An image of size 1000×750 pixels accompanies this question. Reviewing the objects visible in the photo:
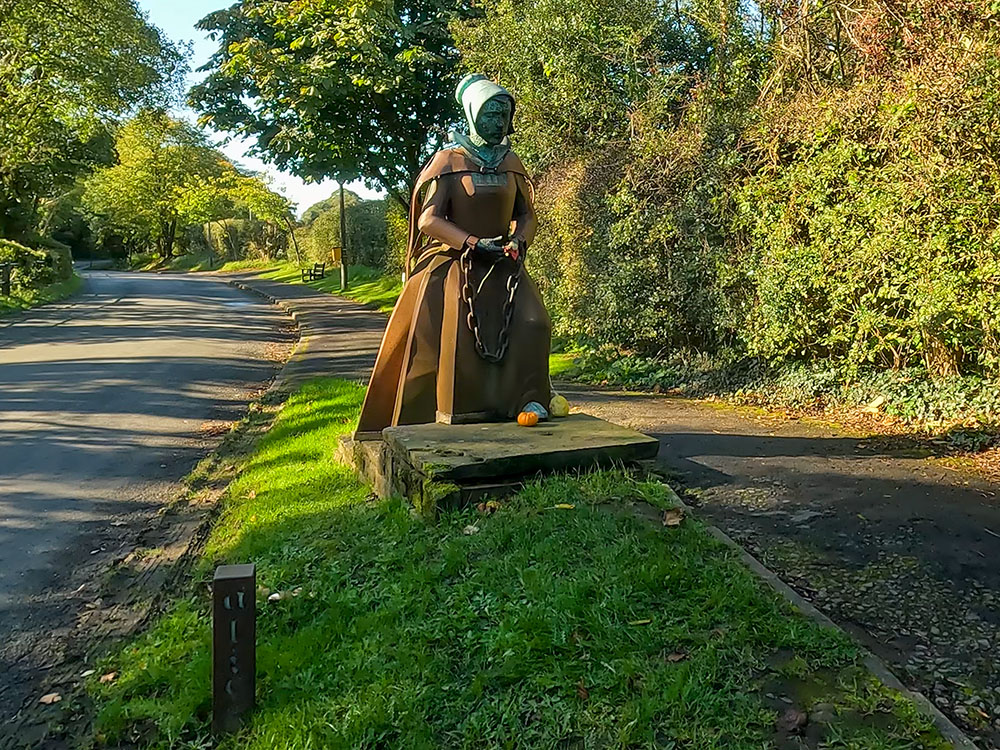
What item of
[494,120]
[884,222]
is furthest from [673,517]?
[884,222]

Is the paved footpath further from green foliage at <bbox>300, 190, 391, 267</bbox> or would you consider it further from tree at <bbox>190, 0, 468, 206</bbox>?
green foliage at <bbox>300, 190, 391, 267</bbox>

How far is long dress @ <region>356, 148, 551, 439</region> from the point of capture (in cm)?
541

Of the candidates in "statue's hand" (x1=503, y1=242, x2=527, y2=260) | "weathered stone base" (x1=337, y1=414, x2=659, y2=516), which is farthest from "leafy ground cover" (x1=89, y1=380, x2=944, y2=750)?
"statue's hand" (x1=503, y1=242, x2=527, y2=260)

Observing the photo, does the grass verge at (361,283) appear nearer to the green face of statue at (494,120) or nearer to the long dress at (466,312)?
the long dress at (466,312)

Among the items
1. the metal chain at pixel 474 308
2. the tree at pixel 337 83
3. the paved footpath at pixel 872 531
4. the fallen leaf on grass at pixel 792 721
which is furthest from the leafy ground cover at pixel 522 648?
the tree at pixel 337 83

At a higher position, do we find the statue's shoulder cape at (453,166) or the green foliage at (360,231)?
the green foliage at (360,231)

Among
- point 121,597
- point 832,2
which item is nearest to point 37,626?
point 121,597

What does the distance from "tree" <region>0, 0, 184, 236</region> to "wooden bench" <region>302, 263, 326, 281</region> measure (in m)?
10.2

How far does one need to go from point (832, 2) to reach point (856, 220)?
257 cm

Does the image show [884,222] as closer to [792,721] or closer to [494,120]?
[494,120]

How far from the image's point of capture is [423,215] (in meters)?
5.43

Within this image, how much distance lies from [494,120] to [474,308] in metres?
1.26

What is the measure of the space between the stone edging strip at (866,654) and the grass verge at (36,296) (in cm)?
2145

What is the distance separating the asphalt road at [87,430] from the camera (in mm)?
4773
